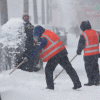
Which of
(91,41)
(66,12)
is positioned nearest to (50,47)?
(91,41)

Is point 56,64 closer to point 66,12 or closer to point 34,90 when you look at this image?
point 34,90

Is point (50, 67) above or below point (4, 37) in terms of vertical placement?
below

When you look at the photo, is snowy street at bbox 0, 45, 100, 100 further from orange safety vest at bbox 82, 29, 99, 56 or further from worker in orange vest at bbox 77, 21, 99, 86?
orange safety vest at bbox 82, 29, 99, 56

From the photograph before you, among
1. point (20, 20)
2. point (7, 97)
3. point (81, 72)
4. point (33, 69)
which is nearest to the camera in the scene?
point (7, 97)

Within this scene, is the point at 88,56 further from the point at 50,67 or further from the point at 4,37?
the point at 4,37

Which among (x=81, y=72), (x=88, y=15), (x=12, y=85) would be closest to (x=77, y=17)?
(x=88, y=15)

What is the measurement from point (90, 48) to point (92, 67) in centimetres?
48

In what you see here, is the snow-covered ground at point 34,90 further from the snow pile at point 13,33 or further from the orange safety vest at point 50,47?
the snow pile at point 13,33

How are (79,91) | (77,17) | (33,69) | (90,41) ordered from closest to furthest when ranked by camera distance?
(79,91)
(90,41)
(33,69)
(77,17)

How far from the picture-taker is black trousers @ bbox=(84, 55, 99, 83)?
5.52m

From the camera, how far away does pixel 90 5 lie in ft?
123

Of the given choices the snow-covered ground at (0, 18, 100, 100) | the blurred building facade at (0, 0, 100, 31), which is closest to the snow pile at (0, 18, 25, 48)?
the snow-covered ground at (0, 18, 100, 100)

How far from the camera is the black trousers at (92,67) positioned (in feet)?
18.1

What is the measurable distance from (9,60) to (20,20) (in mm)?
1207
